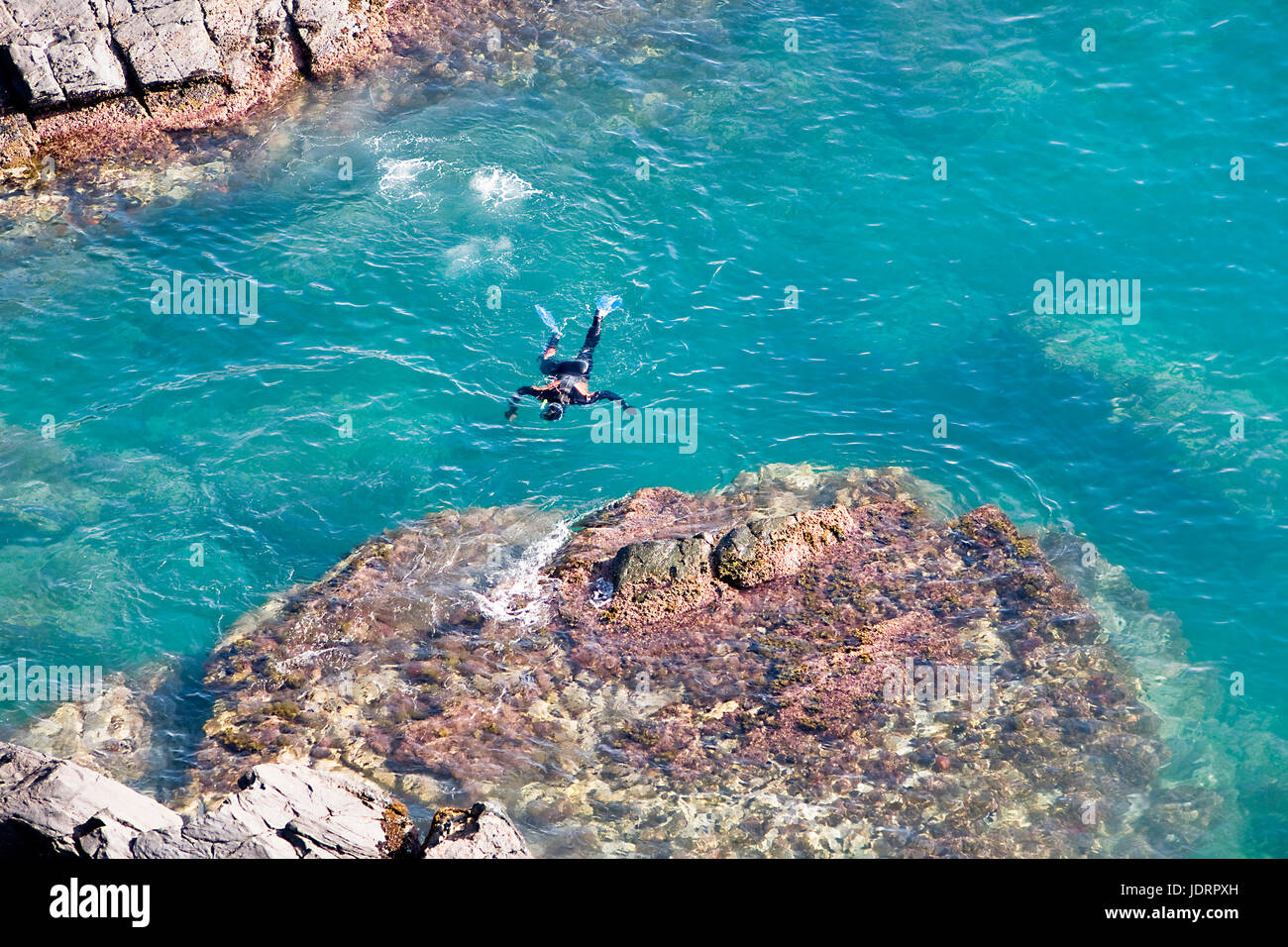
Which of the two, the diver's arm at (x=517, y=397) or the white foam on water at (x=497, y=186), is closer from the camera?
the diver's arm at (x=517, y=397)

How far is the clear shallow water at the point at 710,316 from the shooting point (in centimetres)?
1797

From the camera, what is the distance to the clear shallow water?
17969 millimetres

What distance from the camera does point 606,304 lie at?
20906mm

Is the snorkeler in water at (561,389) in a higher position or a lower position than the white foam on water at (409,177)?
lower

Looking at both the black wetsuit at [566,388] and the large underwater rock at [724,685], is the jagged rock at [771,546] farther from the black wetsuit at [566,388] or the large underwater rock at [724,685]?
the black wetsuit at [566,388]

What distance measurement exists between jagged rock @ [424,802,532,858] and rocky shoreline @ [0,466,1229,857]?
1.57m

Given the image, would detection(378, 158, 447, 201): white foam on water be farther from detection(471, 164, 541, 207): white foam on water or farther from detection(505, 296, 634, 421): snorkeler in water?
detection(505, 296, 634, 421): snorkeler in water

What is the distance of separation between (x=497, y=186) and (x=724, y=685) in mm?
14328

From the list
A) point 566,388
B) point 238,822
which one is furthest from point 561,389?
point 238,822

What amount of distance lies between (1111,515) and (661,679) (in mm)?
9413

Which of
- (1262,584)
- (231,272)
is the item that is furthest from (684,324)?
(1262,584)

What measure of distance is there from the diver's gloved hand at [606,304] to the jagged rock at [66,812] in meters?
12.6

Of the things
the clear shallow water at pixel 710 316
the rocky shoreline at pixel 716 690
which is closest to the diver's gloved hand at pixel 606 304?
the clear shallow water at pixel 710 316

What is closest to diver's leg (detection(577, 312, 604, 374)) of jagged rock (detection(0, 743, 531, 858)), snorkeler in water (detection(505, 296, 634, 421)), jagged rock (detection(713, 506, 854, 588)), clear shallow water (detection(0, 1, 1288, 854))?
snorkeler in water (detection(505, 296, 634, 421))
